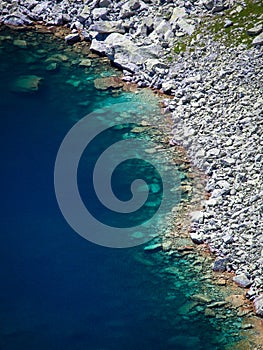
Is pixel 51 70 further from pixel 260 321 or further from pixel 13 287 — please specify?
pixel 260 321

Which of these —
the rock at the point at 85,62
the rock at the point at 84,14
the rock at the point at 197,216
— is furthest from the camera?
the rock at the point at 84,14

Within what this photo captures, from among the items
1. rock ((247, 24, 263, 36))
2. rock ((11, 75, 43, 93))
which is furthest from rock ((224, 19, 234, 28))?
rock ((11, 75, 43, 93))

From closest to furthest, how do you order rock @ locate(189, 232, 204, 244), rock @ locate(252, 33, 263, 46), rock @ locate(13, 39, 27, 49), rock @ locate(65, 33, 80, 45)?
rock @ locate(189, 232, 204, 244) < rock @ locate(252, 33, 263, 46) < rock @ locate(65, 33, 80, 45) < rock @ locate(13, 39, 27, 49)

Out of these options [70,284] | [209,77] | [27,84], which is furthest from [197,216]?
[27,84]

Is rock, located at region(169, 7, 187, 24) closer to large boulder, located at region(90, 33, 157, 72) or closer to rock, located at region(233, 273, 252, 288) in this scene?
→ large boulder, located at region(90, 33, 157, 72)

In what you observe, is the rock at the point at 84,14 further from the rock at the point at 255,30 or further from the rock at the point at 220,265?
the rock at the point at 220,265

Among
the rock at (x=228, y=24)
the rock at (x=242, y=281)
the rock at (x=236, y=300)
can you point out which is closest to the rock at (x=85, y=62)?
the rock at (x=228, y=24)

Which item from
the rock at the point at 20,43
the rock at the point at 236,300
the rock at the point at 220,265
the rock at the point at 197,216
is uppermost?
the rock at the point at 20,43
